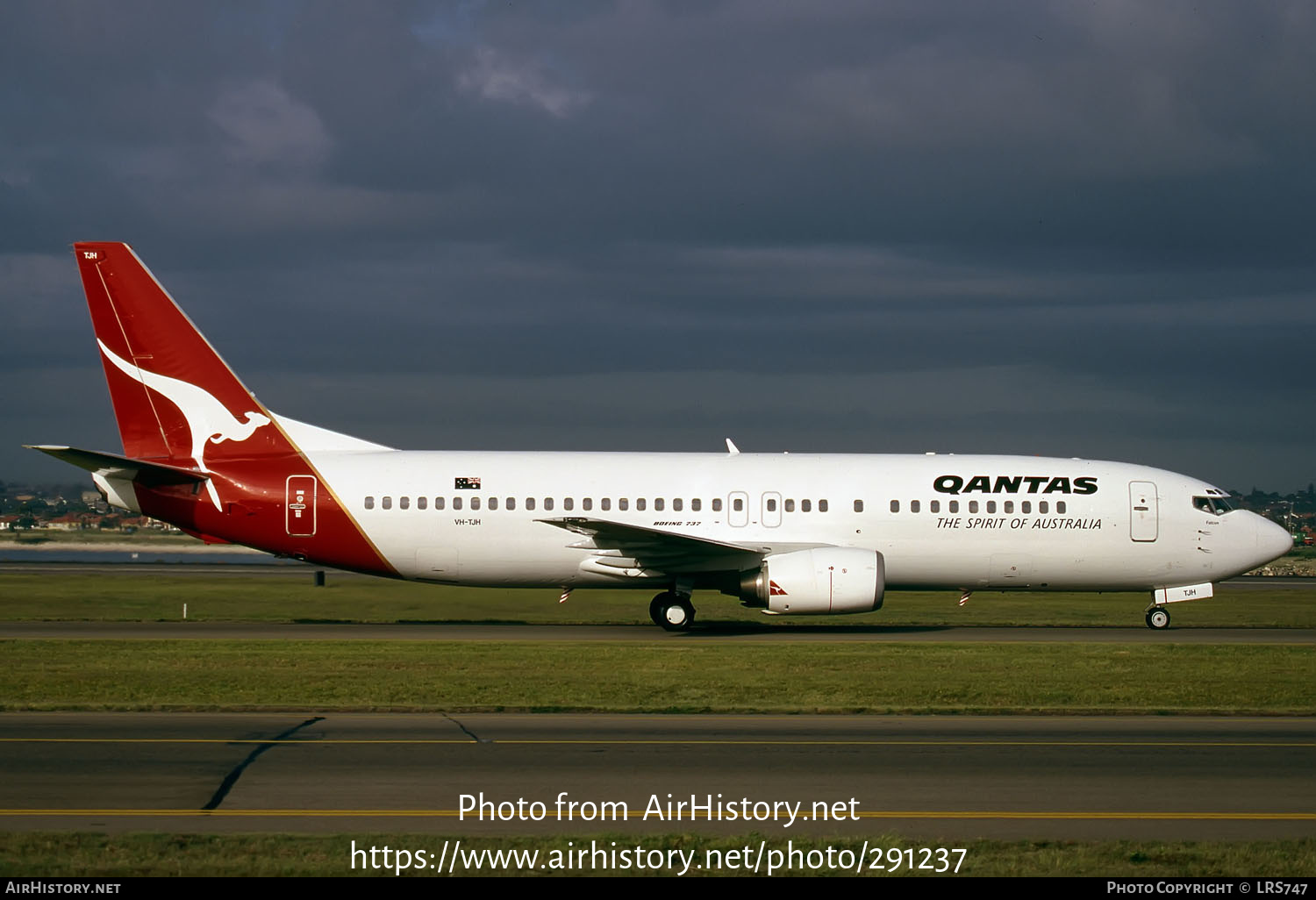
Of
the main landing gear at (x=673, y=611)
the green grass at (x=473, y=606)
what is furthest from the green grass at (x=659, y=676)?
the green grass at (x=473, y=606)

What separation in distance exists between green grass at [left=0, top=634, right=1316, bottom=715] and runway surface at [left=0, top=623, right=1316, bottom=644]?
4.57ft

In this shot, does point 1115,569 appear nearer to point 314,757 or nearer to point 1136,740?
point 1136,740

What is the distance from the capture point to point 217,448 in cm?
2758

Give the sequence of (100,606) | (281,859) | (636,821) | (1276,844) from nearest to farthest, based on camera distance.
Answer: (281,859), (1276,844), (636,821), (100,606)

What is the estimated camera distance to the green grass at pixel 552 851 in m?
8.40

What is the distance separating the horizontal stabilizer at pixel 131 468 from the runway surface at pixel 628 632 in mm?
2948

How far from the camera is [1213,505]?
2867 cm

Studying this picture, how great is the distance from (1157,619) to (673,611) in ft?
34.6

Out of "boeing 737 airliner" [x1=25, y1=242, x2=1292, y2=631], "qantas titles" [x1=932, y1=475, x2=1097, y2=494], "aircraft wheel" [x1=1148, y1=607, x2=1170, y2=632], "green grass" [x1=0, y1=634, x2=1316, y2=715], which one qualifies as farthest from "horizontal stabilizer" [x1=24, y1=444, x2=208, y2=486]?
"aircraft wheel" [x1=1148, y1=607, x2=1170, y2=632]

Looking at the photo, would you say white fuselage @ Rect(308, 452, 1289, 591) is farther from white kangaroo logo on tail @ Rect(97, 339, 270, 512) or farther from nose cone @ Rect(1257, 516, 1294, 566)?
white kangaroo logo on tail @ Rect(97, 339, 270, 512)

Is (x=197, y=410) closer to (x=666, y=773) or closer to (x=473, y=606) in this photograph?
(x=473, y=606)

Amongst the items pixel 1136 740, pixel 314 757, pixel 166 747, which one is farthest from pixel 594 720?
pixel 1136 740

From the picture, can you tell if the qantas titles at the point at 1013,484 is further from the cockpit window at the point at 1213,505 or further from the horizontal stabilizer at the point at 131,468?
the horizontal stabilizer at the point at 131,468
